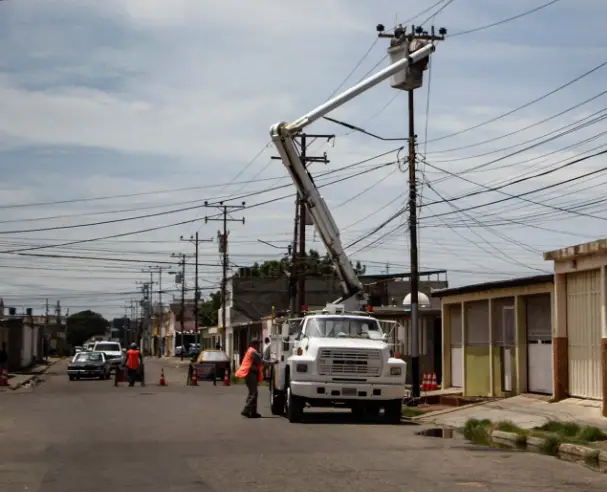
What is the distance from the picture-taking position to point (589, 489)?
11953 mm

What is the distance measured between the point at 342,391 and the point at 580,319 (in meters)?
6.03

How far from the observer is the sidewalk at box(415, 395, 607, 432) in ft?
67.8

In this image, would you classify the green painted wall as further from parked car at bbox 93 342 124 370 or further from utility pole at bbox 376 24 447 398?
parked car at bbox 93 342 124 370

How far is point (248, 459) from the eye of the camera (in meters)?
14.6

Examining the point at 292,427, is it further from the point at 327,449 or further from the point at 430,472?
the point at 430,472

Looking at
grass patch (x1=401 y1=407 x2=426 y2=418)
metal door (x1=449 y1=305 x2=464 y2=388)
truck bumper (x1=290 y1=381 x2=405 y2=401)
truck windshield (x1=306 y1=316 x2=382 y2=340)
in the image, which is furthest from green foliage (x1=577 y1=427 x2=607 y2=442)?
metal door (x1=449 y1=305 x2=464 y2=388)

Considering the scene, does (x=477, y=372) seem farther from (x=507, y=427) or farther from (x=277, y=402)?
(x=507, y=427)

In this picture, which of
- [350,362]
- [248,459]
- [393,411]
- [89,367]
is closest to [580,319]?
[393,411]

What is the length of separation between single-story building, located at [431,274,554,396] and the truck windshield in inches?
198

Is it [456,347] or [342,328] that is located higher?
[342,328]

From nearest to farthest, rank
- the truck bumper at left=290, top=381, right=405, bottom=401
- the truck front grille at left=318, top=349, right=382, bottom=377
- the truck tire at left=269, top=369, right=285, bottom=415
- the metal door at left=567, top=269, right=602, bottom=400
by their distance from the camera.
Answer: the truck bumper at left=290, top=381, right=405, bottom=401, the truck front grille at left=318, top=349, right=382, bottom=377, the metal door at left=567, top=269, right=602, bottom=400, the truck tire at left=269, top=369, right=285, bottom=415

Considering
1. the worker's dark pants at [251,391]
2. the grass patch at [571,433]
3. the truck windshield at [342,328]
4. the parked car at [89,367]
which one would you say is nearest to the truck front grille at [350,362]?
the truck windshield at [342,328]

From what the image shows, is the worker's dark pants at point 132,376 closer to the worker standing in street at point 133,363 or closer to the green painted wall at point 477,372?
the worker standing in street at point 133,363

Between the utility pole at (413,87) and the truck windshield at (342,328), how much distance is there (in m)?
5.21
